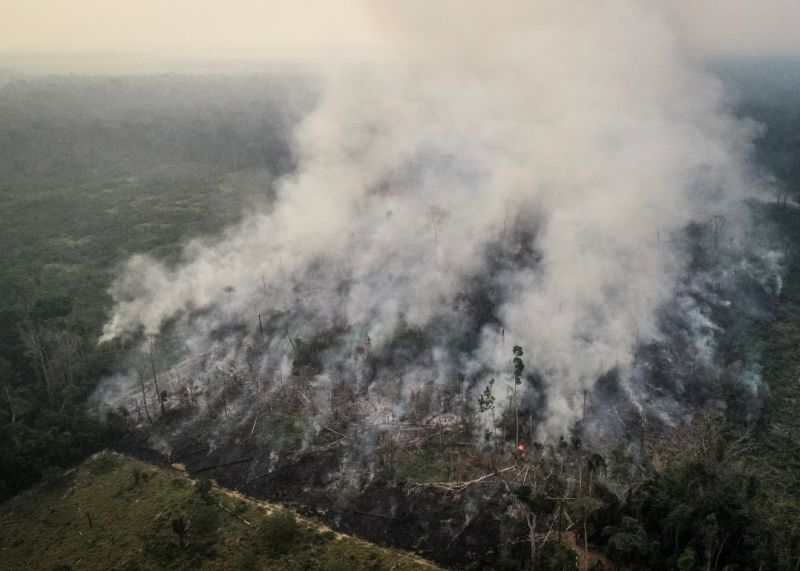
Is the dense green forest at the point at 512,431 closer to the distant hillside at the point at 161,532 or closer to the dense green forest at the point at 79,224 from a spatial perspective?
the dense green forest at the point at 79,224

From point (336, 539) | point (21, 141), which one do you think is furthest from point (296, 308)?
point (21, 141)

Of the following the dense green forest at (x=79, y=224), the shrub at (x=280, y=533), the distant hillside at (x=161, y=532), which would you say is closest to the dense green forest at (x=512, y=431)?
the dense green forest at (x=79, y=224)

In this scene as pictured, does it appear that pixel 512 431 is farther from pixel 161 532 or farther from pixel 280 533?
pixel 161 532

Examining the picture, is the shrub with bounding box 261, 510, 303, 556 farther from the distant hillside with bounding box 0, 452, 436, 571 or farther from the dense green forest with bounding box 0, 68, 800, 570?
the dense green forest with bounding box 0, 68, 800, 570

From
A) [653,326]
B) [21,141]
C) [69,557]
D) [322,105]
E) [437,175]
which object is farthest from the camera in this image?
[322,105]

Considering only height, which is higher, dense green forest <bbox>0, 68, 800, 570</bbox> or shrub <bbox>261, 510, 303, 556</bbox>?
dense green forest <bbox>0, 68, 800, 570</bbox>

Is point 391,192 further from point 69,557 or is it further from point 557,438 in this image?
point 69,557

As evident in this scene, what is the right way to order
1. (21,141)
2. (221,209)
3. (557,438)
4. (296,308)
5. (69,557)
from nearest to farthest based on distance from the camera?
(69,557) < (557,438) < (296,308) < (221,209) < (21,141)

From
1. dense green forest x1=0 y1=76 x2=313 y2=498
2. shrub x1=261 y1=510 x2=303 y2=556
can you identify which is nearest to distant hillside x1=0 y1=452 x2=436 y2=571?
shrub x1=261 y1=510 x2=303 y2=556

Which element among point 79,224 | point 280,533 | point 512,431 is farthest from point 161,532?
point 79,224
